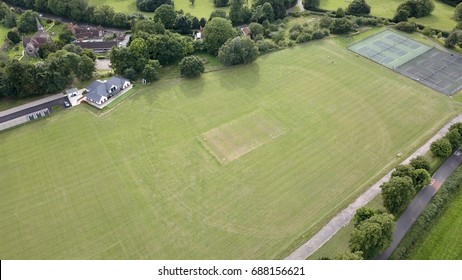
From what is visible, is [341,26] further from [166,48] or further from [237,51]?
[166,48]

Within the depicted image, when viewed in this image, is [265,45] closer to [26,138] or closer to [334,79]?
[334,79]

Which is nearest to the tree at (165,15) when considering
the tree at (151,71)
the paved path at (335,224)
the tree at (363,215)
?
the tree at (151,71)

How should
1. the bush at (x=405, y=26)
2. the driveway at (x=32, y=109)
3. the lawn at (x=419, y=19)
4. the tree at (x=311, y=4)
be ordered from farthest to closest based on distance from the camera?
the tree at (x=311, y=4), the lawn at (x=419, y=19), the bush at (x=405, y=26), the driveway at (x=32, y=109)

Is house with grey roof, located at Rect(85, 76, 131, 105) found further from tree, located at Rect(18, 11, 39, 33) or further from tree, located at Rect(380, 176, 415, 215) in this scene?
tree, located at Rect(380, 176, 415, 215)

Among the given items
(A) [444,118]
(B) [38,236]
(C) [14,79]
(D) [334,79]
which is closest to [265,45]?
(D) [334,79]

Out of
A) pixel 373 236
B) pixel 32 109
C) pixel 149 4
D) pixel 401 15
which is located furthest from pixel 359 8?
pixel 32 109

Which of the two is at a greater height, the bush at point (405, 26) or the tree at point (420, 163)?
the bush at point (405, 26)

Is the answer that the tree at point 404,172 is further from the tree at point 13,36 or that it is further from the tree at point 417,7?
the tree at point 13,36
